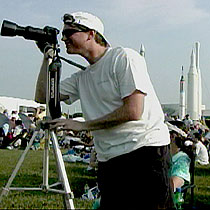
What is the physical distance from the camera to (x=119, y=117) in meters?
2.28

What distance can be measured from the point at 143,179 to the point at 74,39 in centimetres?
88

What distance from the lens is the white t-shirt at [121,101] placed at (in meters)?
2.28

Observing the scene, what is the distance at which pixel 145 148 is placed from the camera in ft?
7.75

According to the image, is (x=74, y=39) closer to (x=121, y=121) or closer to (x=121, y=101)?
(x=121, y=101)

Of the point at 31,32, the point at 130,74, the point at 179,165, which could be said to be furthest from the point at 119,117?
the point at 179,165

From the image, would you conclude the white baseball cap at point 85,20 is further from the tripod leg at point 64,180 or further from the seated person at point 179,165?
the seated person at point 179,165

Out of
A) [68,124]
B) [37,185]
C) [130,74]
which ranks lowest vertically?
[37,185]

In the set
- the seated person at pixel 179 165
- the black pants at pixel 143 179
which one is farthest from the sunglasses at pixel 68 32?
the seated person at pixel 179 165

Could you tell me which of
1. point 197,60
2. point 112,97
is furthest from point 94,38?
point 197,60

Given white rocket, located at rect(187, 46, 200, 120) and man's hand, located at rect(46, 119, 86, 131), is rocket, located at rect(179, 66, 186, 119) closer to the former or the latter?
white rocket, located at rect(187, 46, 200, 120)

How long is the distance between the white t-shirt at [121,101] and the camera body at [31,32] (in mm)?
412

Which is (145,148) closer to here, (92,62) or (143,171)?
(143,171)

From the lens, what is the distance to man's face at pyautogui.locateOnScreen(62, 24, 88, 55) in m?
2.44

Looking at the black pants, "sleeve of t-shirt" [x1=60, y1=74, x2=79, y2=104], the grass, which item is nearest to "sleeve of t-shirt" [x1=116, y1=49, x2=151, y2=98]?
the black pants
